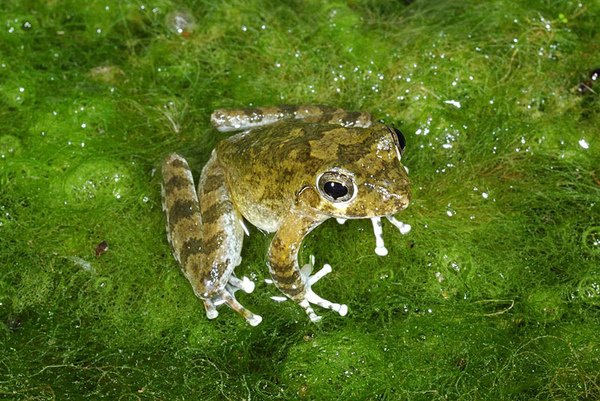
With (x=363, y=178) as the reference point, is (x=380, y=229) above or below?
below

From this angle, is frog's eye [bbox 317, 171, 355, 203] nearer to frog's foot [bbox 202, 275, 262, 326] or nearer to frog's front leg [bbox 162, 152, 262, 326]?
frog's front leg [bbox 162, 152, 262, 326]

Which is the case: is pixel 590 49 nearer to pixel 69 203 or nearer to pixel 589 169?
pixel 589 169

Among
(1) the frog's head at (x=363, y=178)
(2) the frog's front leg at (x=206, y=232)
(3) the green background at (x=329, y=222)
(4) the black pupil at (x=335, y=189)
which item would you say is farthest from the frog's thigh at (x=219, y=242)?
(4) the black pupil at (x=335, y=189)

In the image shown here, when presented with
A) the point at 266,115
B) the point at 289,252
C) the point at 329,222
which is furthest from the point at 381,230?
the point at 266,115

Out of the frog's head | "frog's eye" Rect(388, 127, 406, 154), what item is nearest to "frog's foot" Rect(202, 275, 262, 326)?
the frog's head

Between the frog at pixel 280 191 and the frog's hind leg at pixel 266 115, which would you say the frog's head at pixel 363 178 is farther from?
the frog's hind leg at pixel 266 115

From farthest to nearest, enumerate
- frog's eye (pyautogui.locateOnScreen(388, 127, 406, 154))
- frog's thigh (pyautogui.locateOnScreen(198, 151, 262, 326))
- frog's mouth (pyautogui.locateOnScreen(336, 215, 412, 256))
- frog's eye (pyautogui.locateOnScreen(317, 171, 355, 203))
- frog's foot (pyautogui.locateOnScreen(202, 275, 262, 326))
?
frog's mouth (pyautogui.locateOnScreen(336, 215, 412, 256)), frog's foot (pyautogui.locateOnScreen(202, 275, 262, 326)), frog's thigh (pyautogui.locateOnScreen(198, 151, 262, 326)), frog's eye (pyautogui.locateOnScreen(388, 127, 406, 154)), frog's eye (pyautogui.locateOnScreen(317, 171, 355, 203))

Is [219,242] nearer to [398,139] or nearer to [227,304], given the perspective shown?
[227,304]
